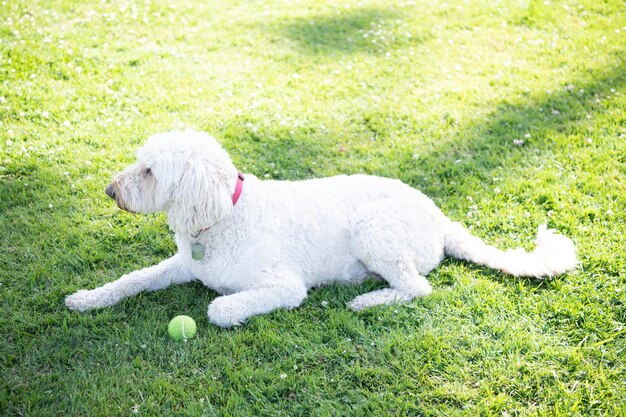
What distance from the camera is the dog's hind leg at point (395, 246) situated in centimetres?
→ 405

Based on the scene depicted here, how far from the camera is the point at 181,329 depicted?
3.64 meters

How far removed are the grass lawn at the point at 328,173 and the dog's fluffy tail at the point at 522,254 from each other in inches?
4.4

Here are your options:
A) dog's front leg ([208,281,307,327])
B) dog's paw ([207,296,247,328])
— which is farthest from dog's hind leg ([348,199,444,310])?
dog's paw ([207,296,247,328])

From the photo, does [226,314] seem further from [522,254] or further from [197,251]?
[522,254]

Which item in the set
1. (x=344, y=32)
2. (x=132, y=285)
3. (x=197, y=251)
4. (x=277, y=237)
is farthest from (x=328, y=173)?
(x=344, y=32)

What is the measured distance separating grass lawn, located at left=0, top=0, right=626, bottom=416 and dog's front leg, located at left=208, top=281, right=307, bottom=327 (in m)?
0.10

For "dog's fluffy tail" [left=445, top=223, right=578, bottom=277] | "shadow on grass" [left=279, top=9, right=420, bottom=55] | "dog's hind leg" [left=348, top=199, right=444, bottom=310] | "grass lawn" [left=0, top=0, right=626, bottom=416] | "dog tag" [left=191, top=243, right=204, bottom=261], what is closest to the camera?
"grass lawn" [left=0, top=0, right=626, bottom=416]

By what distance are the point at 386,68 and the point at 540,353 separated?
16.4ft

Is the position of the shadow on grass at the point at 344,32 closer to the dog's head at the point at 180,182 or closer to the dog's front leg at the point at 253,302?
the dog's head at the point at 180,182

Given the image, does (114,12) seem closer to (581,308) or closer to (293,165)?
(293,165)

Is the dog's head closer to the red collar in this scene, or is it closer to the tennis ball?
the red collar

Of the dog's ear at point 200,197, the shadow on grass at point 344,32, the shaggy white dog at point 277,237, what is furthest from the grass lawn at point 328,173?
the dog's ear at point 200,197

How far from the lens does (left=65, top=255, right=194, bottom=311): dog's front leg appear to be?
12.8 ft

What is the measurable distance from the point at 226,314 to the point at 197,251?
0.49 m
